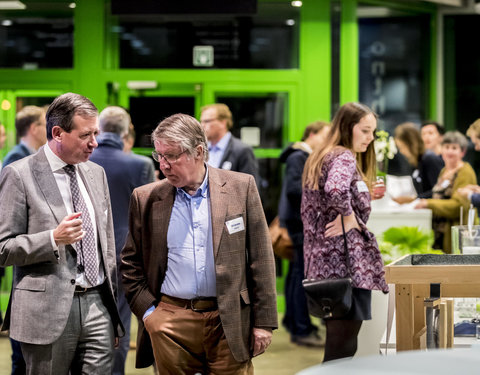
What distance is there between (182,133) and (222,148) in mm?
3442

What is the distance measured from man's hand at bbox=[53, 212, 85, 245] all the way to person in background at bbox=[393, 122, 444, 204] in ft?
16.2

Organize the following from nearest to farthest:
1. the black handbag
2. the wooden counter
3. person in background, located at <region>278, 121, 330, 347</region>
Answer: the wooden counter < the black handbag < person in background, located at <region>278, 121, 330, 347</region>

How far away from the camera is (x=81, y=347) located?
3498mm

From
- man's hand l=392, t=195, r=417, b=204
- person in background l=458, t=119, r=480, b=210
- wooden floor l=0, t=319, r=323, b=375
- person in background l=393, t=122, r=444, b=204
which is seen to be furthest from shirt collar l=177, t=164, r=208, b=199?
person in background l=393, t=122, r=444, b=204

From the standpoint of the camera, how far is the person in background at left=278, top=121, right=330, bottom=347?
701 centimetres

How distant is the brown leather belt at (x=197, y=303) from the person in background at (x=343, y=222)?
4.37 feet

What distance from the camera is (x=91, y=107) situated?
3.55 meters

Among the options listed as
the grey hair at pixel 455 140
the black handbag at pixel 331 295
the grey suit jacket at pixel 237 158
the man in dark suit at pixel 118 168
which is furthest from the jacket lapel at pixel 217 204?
the grey hair at pixel 455 140

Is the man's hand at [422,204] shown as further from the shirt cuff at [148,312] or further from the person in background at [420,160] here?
the shirt cuff at [148,312]

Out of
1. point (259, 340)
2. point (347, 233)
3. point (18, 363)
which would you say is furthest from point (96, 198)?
point (18, 363)

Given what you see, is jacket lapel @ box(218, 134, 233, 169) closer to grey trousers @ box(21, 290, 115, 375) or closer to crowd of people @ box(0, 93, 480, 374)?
crowd of people @ box(0, 93, 480, 374)

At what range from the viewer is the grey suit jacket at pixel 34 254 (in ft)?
10.9

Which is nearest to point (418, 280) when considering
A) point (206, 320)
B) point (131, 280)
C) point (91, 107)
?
point (206, 320)

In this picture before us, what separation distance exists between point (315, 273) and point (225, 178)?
1.36 metres
